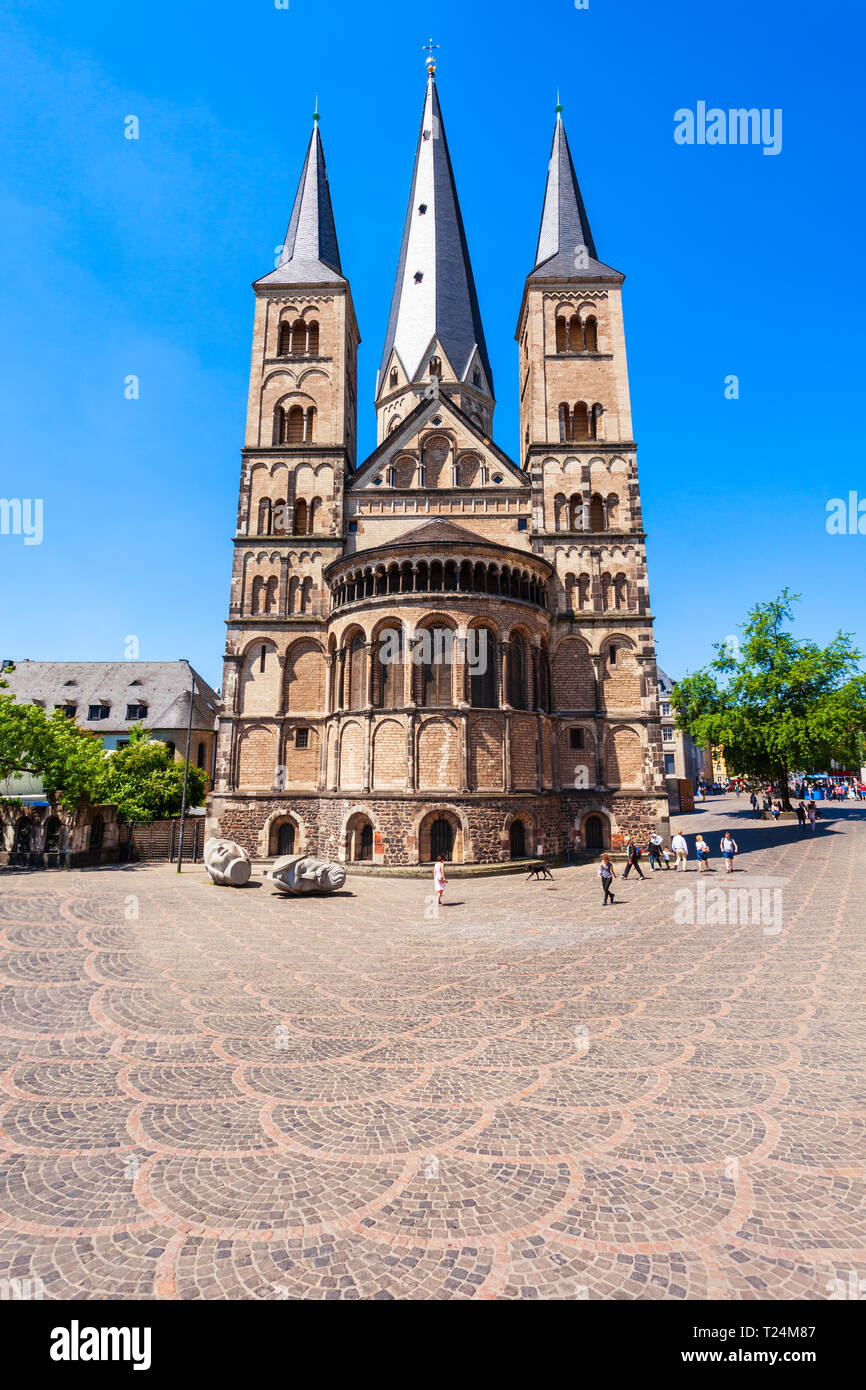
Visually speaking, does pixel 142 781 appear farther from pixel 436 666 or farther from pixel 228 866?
pixel 436 666

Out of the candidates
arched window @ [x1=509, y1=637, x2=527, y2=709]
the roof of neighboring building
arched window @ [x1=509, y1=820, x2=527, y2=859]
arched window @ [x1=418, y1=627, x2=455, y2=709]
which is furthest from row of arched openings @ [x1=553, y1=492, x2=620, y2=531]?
the roof of neighboring building

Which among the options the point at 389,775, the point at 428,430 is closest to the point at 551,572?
the point at 428,430

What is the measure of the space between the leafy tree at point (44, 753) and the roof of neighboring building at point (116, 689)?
1957 cm

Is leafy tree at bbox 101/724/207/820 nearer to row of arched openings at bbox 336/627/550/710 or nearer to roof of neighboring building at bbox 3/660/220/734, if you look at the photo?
roof of neighboring building at bbox 3/660/220/734

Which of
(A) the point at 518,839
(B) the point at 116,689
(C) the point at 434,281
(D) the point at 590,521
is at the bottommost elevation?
(A) the point at 518,839

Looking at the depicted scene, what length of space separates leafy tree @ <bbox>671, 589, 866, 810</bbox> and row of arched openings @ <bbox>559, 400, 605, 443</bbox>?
17.7 m

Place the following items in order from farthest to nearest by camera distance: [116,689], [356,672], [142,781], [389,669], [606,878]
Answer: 1. [116,689]
2. [142,781]
3. [356,672]
4. [389,669]
5. [606,878]

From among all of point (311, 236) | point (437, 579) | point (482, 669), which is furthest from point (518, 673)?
point (311, 236)

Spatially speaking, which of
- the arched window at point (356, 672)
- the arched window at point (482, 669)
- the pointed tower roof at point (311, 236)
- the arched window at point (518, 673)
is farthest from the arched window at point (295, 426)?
the arched window at point (518, 673)

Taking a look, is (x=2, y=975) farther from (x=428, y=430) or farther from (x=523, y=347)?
(x=523, y=347)

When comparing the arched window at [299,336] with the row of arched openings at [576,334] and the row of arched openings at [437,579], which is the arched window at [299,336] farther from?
the row of arched openings at [437,579]

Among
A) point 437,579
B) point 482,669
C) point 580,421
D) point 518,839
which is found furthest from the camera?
point 580,421

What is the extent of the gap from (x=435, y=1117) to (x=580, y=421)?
3289 cm

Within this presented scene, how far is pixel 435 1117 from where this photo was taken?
6.38 meters
